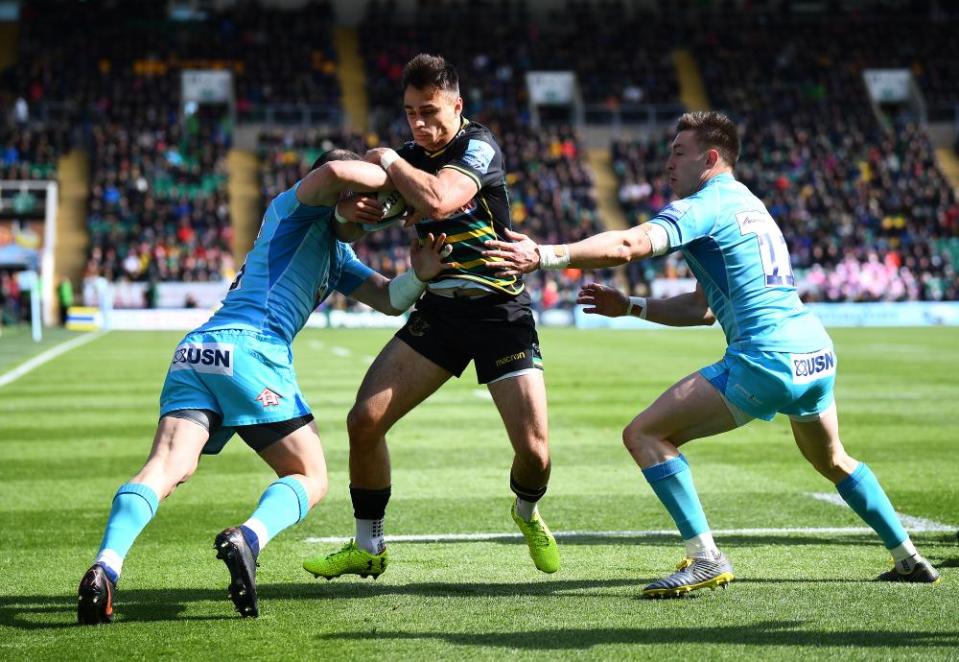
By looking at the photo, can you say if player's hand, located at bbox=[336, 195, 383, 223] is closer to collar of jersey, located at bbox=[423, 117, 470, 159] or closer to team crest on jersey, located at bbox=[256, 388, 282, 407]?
collar of jersey, located at bbox=[423, 117, 470, 159]

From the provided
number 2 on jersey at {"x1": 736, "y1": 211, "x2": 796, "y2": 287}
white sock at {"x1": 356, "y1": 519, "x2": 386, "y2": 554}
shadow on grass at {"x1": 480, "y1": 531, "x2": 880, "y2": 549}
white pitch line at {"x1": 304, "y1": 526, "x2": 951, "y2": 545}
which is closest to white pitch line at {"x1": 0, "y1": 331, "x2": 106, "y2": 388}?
white pitch line at {"x1": 304, "y1": 526, "x2": 951, "y2": 545}

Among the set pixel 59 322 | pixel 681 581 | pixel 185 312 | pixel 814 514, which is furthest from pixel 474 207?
pixel 59 322

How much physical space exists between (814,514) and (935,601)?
111 inches

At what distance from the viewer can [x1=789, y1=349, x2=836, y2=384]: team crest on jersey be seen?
6.16 metres

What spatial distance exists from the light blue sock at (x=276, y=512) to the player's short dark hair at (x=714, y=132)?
2.56m

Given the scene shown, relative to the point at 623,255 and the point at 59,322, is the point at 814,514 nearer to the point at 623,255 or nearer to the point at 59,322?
the point at 623,255

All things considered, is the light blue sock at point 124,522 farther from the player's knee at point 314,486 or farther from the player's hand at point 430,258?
the player's hand at point 430,258

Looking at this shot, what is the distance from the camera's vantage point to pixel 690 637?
5.26 m

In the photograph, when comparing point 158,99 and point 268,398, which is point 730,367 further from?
point 158,99

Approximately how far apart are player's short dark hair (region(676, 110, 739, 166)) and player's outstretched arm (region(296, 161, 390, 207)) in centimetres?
161

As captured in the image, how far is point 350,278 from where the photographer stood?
22.7 ft

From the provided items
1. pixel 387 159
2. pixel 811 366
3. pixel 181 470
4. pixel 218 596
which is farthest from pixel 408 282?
pixel 811 366

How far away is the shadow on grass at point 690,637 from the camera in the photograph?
5125 millimetres

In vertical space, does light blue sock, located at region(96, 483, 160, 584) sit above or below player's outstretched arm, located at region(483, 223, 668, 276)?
below
